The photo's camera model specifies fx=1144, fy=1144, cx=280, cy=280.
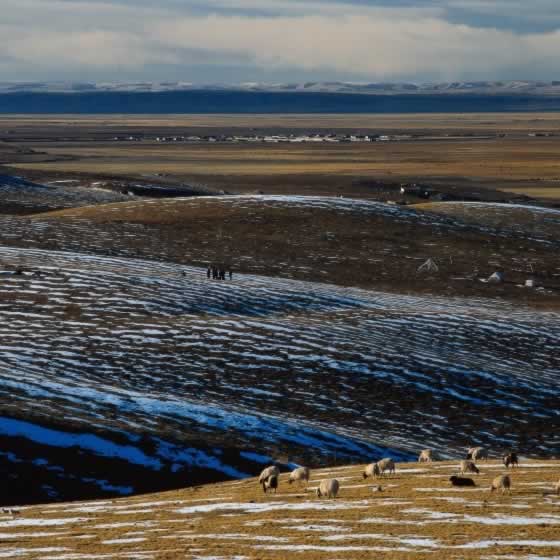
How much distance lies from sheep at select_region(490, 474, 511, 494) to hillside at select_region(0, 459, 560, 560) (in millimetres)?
225

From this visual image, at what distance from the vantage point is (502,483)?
26.6m

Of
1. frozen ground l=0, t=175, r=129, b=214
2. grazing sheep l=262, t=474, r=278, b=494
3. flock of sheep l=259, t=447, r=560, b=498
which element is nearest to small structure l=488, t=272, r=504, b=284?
flock of sheep l=259, t=447, r=560, b=498

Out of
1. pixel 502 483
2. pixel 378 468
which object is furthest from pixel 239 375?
pixel 502 483

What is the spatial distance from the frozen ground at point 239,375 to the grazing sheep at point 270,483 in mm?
6315

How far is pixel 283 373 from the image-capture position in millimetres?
46531

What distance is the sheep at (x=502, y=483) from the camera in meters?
26.6

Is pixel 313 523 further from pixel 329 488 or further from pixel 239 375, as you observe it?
pixel 239 375

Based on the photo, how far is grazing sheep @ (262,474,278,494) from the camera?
2836 cm

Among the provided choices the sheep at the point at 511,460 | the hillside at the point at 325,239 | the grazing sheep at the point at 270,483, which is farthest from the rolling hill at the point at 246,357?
the sheep at the point at 511,460

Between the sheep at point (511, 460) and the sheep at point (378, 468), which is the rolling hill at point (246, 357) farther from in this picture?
the sheep at point (511, 460)

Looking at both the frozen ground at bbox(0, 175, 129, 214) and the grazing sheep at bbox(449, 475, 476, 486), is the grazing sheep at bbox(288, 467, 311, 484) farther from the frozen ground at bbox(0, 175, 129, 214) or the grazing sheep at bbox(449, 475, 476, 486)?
the frozen ground at bbox(0, 175, 129, 214)

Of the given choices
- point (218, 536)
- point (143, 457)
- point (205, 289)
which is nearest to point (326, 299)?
point (205, 289)

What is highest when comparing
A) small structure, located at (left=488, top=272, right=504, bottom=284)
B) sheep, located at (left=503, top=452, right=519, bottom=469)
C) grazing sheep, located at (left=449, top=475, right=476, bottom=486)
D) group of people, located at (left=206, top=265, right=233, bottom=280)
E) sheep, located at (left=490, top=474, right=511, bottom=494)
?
sheep, located at (left=490, top=474, right=511, bottom=494)

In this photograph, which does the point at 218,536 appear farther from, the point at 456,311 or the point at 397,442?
the point at 456,311
